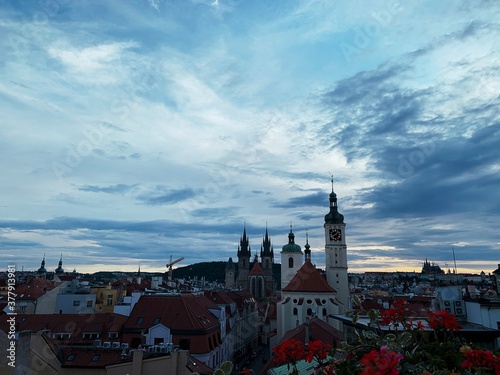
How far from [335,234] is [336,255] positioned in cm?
348

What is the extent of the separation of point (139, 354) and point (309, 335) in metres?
15.8

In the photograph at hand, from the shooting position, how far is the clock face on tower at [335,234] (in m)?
67.1

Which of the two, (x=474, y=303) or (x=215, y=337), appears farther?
(x=215, y=337)

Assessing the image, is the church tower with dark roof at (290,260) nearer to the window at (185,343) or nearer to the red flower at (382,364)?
the window at (185,343)

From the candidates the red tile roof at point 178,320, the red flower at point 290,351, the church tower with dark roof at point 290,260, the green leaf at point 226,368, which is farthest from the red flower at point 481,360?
the church tower with dark roof at point 290,260

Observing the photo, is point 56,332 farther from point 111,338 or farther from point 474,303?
point 474,303

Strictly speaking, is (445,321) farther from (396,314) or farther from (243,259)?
(243,259)

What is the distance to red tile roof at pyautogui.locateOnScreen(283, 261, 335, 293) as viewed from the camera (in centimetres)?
5809

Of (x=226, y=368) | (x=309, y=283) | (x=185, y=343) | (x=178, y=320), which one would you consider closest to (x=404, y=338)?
(x=226, y=368)

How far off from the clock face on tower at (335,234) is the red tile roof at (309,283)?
8044 millimetres

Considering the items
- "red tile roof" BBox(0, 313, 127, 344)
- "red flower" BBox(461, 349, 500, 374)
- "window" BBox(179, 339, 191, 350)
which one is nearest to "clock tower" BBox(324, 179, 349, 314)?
"window" BBox(179, 339, 191, 350)

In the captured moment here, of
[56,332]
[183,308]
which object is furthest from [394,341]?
[56,332]

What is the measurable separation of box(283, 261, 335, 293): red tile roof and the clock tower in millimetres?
6457

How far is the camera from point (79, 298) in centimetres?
5288
